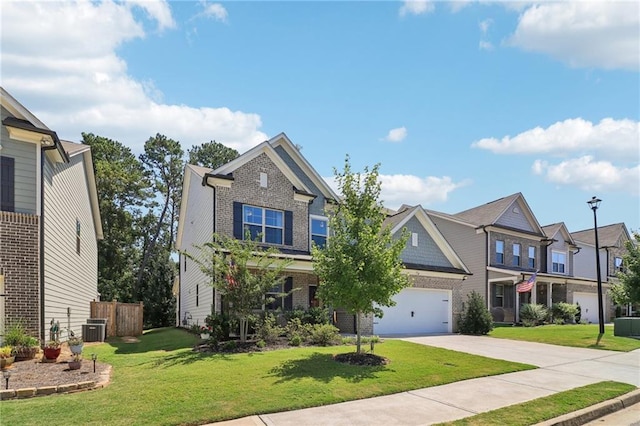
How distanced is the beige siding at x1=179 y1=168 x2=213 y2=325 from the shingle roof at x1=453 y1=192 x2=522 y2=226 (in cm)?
1819

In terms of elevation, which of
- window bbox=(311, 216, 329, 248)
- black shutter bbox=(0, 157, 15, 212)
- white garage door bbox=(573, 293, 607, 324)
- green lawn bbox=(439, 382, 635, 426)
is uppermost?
black shutter bbox=(0, 157, 15, 212)

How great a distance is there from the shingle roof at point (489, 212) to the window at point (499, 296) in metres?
4.37

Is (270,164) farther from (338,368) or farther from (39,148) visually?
(338,368)

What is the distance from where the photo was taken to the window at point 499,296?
97.2ft

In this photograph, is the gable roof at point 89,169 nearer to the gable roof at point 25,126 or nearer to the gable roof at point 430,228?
the gable roof at point 25,126

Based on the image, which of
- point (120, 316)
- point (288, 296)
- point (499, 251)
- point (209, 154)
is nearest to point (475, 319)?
point (288, 296)

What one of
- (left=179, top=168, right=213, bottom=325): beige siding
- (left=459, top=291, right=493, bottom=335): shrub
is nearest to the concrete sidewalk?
(left=459, top=291, right=493, bottom=335): shrub

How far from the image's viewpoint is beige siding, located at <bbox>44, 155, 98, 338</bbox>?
13.6 m

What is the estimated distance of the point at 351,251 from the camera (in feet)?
40.3

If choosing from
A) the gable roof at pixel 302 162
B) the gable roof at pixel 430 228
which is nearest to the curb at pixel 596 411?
the gable roof at pixel 430 228

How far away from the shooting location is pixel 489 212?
31000 millimetres

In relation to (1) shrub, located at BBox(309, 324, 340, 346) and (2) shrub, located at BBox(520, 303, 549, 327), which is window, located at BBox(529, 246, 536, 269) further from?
(1) shrub, located at BBox(309, 324, 340, 346)

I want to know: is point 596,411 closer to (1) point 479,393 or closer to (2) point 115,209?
(1) point 479,393

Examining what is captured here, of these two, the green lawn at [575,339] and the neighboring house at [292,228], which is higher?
the neighboring house at [292,228]
